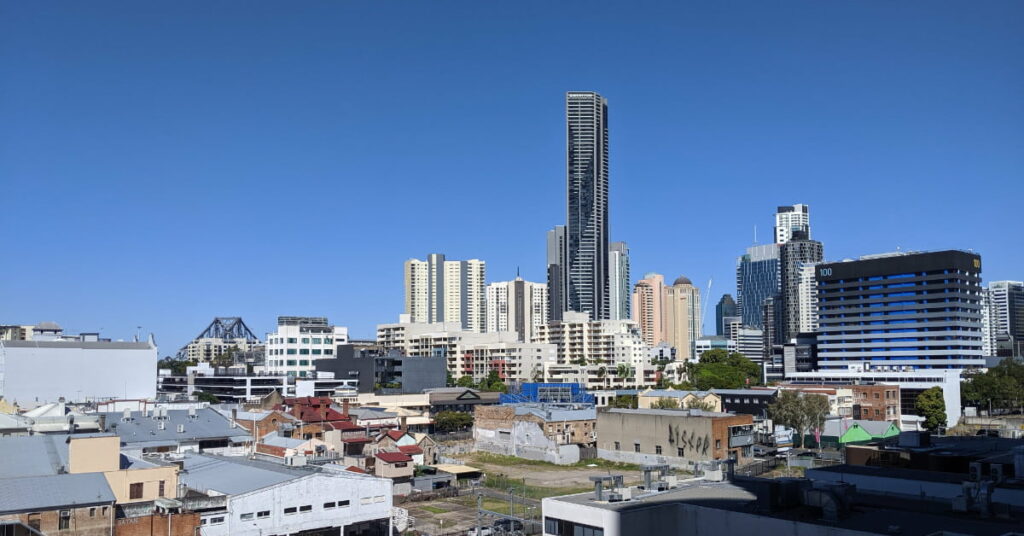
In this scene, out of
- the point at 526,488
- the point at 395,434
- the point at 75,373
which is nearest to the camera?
the point at 526,488

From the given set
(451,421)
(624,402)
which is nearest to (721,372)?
(624,402)

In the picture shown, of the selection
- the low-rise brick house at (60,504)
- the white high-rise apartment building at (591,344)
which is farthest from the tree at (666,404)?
the white high-rise apartment building at (591,344)

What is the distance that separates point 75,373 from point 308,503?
71497 millimetres

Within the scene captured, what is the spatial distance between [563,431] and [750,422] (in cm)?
1503

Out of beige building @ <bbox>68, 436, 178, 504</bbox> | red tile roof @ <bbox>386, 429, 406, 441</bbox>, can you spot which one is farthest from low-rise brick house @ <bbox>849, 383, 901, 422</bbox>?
beige building @ <bbox>68, 436, 178, 504</bbox>

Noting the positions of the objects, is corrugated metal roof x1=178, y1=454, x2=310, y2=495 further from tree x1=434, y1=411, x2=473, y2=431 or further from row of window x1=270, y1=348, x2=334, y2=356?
row of window x1=270, y1=348, x2=334, y2=356

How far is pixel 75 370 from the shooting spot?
310 ft

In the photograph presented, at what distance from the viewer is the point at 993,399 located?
9812 centimetres

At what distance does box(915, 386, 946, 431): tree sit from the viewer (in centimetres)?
8444

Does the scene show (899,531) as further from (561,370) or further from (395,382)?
(561,370)

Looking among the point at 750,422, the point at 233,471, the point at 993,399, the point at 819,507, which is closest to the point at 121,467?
the point at 233,471

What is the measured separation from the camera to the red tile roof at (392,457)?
165 ft

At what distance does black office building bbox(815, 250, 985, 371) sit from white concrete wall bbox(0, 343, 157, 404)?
101 m

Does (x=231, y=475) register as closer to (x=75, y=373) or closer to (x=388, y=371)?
(x=75, y=373)
